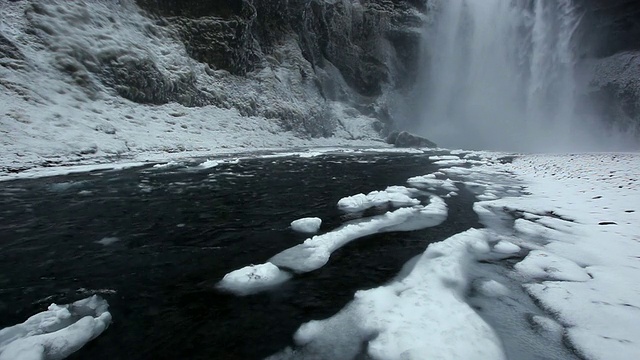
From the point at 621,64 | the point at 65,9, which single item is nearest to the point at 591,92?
the point at 621,64

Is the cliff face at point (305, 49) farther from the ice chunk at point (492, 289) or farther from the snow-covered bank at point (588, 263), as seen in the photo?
the ice chunk at point (492, 289)

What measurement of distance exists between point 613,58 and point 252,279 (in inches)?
1965

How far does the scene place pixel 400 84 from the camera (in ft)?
168

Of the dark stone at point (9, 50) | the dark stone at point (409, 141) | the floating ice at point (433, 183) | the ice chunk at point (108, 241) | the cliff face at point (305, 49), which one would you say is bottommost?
the ice chunk at point (108, 241)

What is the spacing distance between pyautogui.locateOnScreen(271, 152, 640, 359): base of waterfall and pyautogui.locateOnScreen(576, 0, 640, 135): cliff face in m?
40.7

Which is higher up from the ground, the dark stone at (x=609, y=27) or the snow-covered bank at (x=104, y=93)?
the dark stone at (x=609, y=27)

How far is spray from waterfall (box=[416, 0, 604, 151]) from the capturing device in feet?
132

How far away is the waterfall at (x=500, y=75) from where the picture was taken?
1596 inches

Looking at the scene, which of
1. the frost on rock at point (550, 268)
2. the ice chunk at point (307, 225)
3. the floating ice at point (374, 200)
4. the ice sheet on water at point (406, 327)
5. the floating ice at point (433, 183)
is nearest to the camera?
the ice sheet on water at point (406, 327)

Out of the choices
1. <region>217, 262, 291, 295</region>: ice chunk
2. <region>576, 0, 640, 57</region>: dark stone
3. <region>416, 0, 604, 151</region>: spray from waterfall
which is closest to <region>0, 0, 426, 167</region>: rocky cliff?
<region>217, 262, 291, 295</region>: ice chunk

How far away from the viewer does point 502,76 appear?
49.0m

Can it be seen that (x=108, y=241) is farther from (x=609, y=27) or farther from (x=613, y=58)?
(x=613, y=58)

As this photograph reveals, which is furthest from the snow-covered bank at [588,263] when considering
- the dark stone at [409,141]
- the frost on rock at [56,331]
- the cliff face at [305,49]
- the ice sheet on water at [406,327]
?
the dark stone at [409,141]

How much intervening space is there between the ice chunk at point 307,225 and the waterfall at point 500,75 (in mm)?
40764
